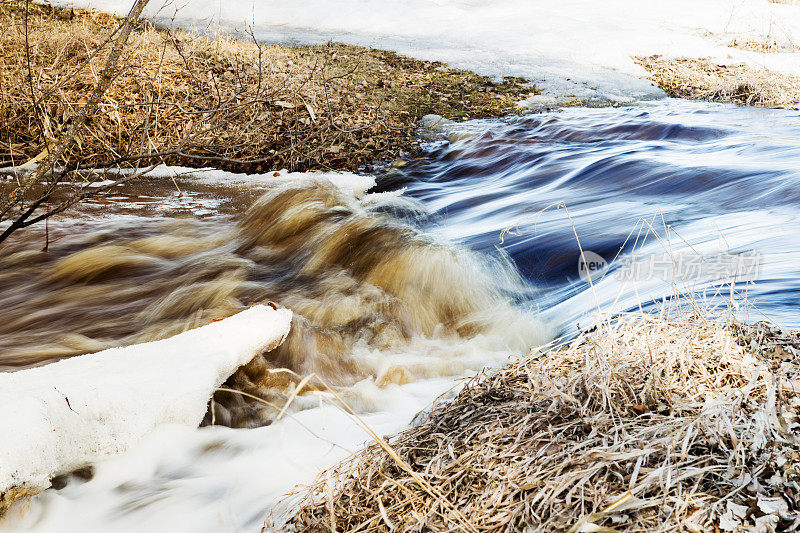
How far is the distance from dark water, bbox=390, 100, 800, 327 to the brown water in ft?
2.05

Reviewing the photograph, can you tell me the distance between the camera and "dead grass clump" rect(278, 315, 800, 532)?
5.25 feet

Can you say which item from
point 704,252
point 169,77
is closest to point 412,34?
point 169,77

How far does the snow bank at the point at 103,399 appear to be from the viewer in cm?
222

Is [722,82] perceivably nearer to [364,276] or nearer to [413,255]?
[413,255]

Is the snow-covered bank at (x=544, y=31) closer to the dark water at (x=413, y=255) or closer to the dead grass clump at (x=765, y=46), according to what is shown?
the dead grass clump at (x=765, y=46)

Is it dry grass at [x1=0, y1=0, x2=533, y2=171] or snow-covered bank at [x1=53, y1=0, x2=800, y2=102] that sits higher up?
snow-covered bank at [x1=53, y1=0, x2=800, y2=102]

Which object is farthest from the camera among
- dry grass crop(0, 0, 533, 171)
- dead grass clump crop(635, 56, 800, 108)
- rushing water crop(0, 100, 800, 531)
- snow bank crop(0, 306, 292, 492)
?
dead grass clump crop(635, 56, 800, 108)

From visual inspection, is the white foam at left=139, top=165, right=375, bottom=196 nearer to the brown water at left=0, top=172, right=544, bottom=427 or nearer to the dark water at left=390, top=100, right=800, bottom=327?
the dark water at left=390, top=100, right=800, bottom=327

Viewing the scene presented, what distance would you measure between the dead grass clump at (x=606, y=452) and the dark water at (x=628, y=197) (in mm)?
569

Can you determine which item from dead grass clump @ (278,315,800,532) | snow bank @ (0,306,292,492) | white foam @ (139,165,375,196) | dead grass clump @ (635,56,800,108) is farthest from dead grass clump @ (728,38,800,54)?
snow bank @ (0,306,292,492)

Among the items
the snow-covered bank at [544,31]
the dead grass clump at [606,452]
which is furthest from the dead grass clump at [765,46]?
the dead grass clump at [606,452]

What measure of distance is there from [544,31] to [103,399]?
1707 centimetres

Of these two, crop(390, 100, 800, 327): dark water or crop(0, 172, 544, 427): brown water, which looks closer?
crop(0, 172, 544, 427): brown water

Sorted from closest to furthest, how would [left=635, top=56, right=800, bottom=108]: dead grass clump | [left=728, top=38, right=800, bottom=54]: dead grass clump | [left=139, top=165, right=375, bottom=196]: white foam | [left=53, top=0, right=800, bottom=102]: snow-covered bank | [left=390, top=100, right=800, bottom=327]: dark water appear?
[left=390, top=100, right=800, bottom=327]: dark water, [left=139, top=165, right=375, bottom=196]: white foam, [left=635, top=56, right=800, bottom=108]: dead grass clump, [left=53, top=0, right=800, bottom=102]: snow-covered bank, [left=728, top=38, right=800, bottom=54]: dead grass clump
